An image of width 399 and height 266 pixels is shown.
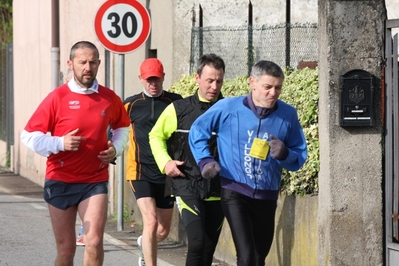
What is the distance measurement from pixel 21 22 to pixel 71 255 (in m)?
15.9

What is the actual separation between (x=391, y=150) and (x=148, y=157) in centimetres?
247

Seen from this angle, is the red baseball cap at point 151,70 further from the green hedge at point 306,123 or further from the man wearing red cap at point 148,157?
the green hedge at point 306,123

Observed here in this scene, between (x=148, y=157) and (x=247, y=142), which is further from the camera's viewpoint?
(x=148, y=157)

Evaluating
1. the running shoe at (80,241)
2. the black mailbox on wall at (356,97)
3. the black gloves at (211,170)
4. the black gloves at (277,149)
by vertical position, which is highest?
the black mailbox on wall at (356,97)

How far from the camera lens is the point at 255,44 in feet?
38.7

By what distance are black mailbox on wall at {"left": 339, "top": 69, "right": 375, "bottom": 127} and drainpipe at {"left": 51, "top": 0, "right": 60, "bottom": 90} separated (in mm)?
10667

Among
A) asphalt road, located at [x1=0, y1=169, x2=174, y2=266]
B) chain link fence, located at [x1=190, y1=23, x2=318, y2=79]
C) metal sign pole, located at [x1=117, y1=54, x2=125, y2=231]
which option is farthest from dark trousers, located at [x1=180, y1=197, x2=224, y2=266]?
metal sign pole, located at [x1=117, y1=54, x2=125, y2=231]

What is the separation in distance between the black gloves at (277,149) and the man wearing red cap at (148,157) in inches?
97.8

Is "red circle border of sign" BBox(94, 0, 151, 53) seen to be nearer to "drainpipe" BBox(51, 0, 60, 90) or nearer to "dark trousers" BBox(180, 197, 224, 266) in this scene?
"dark trousers" BBox(180, 197, 224, 266)

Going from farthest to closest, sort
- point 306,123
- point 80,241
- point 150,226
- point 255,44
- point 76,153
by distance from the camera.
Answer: point 255,44
point 80,241
point 150,226
point 306,123
point 76,153

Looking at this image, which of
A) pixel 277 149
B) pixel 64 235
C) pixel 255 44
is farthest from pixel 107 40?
pixel 277 149

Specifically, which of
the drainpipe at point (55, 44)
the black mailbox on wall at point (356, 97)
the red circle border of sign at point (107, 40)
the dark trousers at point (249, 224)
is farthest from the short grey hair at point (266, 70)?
the drainpipe at point (55, 44)

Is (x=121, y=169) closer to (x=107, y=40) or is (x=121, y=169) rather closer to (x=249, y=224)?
(x=107, y=40)

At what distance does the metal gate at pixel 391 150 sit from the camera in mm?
8023
